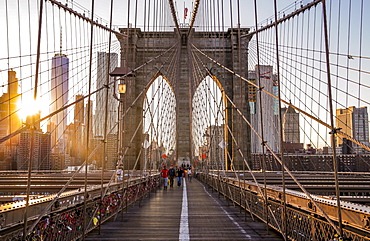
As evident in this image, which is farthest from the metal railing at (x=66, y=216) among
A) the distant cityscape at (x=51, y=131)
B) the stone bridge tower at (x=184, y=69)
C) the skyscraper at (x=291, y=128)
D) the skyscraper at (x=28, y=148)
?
A: the stone bridge tower at (x=184, y=69)

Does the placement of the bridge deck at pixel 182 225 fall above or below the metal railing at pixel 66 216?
below

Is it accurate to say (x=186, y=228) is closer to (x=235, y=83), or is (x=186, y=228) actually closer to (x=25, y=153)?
(x=25, y=153)

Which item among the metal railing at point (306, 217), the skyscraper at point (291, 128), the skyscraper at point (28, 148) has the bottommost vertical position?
the metal railing at point (306, 217)

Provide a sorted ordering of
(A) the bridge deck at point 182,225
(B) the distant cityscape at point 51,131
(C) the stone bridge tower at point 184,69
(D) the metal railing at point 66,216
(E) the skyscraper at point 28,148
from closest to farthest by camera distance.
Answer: (D) the metal railing at point 66,216 < (A) the bridge deck at point 182,225 < (B) the distant cityscape at point 51,131 < (E) the skyscraper at point 28,148 < (C) the stone bridge tower at point 184,69

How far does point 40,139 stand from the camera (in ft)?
34.6

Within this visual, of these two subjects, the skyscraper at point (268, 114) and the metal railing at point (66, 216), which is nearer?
the metal railing at point (66, 216)

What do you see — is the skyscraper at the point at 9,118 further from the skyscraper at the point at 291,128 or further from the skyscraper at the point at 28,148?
the skyscraper at the point at 291,128

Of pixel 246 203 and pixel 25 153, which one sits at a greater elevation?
pixel 25 153

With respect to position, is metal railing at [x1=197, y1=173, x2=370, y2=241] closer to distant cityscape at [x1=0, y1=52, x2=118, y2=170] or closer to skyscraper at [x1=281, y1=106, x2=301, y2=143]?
distant cityscape at [x1=0, y1=52, x2=118, y2=170]

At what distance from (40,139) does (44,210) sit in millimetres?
8049

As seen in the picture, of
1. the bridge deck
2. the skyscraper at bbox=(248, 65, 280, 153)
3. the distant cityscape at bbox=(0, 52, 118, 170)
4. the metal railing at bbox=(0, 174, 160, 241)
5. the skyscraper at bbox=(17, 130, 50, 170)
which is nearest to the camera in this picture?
the metal railing at bbox=(0, 174, 160, 241)

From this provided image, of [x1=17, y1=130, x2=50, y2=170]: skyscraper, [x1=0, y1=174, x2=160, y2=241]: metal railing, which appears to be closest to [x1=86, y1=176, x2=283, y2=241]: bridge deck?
[x1=0, y1=174, x2=160, y2=241]: metal railing

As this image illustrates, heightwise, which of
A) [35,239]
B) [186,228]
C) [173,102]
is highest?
[173,102]

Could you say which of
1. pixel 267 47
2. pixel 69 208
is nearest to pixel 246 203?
pixel 69 208
